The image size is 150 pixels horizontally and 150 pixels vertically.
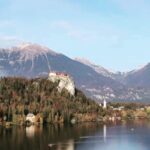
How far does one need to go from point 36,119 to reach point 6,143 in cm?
8115

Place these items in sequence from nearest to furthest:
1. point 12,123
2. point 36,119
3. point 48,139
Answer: point 48,139 < point 12,123 < point 36,119

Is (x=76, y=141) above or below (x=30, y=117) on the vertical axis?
below

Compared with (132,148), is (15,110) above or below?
above

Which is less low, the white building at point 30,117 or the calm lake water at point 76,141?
the white building at point 30,117

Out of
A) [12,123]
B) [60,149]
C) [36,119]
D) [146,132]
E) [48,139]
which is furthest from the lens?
[36,119]

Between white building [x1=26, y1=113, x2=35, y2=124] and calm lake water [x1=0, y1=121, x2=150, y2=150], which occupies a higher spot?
white building [x1=26, y1=113, x2=35, y2=124]

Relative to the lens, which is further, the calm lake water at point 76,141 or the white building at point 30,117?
the white building at point 30,117

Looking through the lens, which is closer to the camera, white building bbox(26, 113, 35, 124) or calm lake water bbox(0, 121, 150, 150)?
calm lake water bbox(0, 121, 150, 150)

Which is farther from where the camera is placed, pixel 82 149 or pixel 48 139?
pixel 48 139

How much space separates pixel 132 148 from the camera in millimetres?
112500

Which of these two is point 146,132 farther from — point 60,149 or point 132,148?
point 60,149

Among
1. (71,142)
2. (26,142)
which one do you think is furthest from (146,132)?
(26,142)

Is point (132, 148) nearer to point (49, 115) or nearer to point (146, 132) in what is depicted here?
point (146, 132)

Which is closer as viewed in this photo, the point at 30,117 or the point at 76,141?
the point at 76,141
